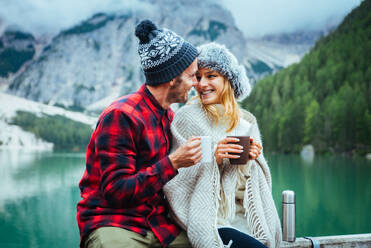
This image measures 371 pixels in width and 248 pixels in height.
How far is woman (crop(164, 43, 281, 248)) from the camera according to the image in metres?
2.25

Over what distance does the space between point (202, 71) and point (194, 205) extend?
1084 millimetres

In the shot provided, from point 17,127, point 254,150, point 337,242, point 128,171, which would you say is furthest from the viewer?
point 17,127

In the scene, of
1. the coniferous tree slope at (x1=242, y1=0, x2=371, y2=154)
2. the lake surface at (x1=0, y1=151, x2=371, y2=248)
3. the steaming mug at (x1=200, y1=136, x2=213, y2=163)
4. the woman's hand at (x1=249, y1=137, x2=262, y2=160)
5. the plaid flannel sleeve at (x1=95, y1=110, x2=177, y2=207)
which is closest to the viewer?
the plaid flannel sleeve at (x1=95, y1=110, x2=177, y2=207)

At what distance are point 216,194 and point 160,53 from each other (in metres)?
0.98

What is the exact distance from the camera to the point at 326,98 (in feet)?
201

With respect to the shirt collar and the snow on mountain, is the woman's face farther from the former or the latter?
the snow on mountain

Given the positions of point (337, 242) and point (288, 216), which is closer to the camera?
point (337, 242)

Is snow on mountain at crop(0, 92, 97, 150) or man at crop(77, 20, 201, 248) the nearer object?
man at crop(77, 20, 201, 248)

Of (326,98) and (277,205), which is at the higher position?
(326,98)

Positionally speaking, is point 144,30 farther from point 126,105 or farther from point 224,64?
point 224,64

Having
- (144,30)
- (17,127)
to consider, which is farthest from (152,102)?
(17,127)

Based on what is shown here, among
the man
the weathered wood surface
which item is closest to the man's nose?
the man

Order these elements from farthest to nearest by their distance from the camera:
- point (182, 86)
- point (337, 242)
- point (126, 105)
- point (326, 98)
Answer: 1. point (326, 98)
2. point (337, 242)
3. point (182, 86)
4. point (126, 105)

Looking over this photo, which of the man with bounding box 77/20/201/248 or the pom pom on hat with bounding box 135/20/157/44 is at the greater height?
the pom pom on hat with bounding box 135/20/157/44
